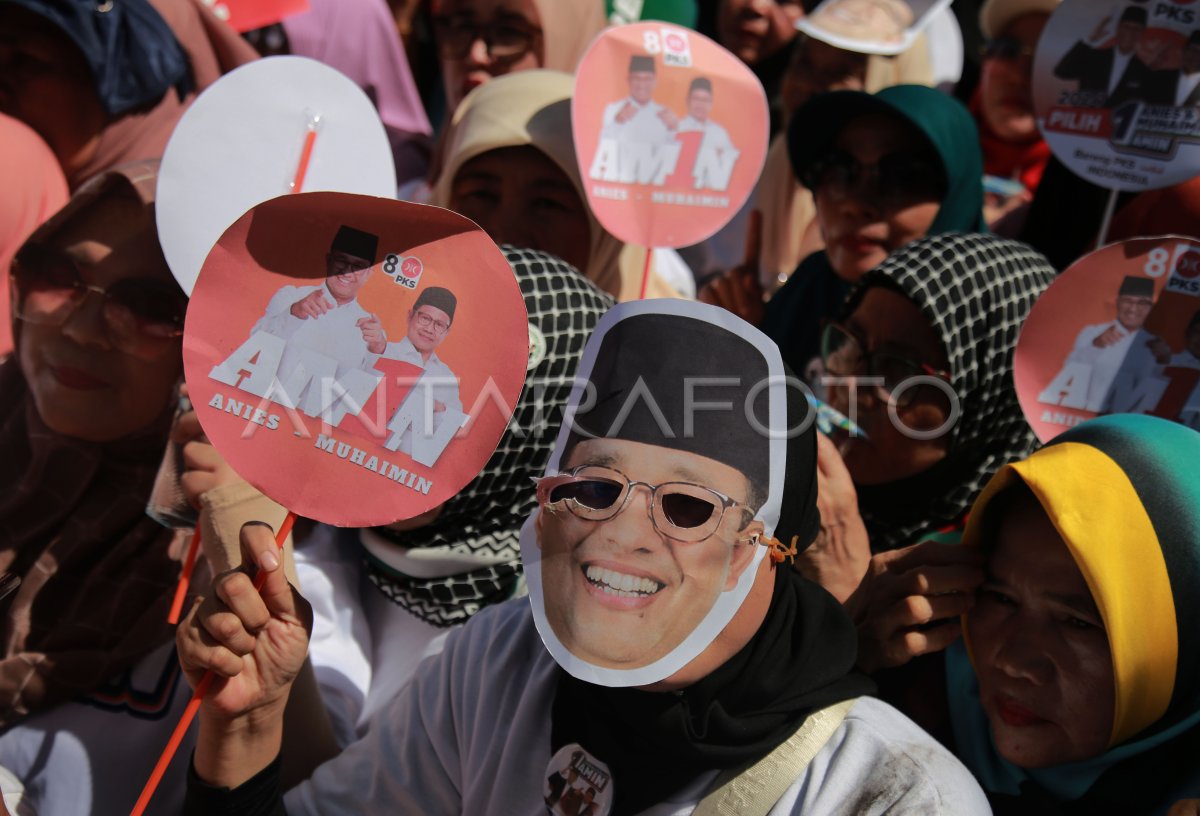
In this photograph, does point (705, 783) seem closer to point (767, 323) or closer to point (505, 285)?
point (505, 285)

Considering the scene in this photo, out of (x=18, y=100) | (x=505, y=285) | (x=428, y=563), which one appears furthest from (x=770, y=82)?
(x=505, y=285)

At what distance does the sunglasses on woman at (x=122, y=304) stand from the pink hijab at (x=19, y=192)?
0.45m

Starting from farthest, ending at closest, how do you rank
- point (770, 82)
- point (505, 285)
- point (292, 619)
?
point (770, 82), point (292, 619), point (505, 285)

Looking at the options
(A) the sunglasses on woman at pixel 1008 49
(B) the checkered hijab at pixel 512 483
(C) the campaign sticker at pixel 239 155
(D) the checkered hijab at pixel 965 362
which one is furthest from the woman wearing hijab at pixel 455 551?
(A) the sunglasses on woman at pixel 1008 49

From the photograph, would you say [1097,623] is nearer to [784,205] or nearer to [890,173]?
[890,173]

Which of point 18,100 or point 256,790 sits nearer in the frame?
point 256,790

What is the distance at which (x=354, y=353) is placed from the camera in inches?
54.5

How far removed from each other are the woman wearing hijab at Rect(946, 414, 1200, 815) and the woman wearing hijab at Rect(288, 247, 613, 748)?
0.80 meters

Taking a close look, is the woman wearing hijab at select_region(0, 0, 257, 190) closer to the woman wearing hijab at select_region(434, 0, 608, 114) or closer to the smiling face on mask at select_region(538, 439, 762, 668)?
the woman wearing hijab at select_region(434, 0, 608, 114)

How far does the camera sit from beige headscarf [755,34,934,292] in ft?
13.1

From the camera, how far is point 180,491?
6.14 ft

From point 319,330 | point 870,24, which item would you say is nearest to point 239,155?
point 319,330

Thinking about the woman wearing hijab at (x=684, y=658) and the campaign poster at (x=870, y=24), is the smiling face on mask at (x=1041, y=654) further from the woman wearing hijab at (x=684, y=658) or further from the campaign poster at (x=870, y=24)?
the campaign poster at (x=870, y=24)

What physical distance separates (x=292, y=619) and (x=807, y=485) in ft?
2.49
